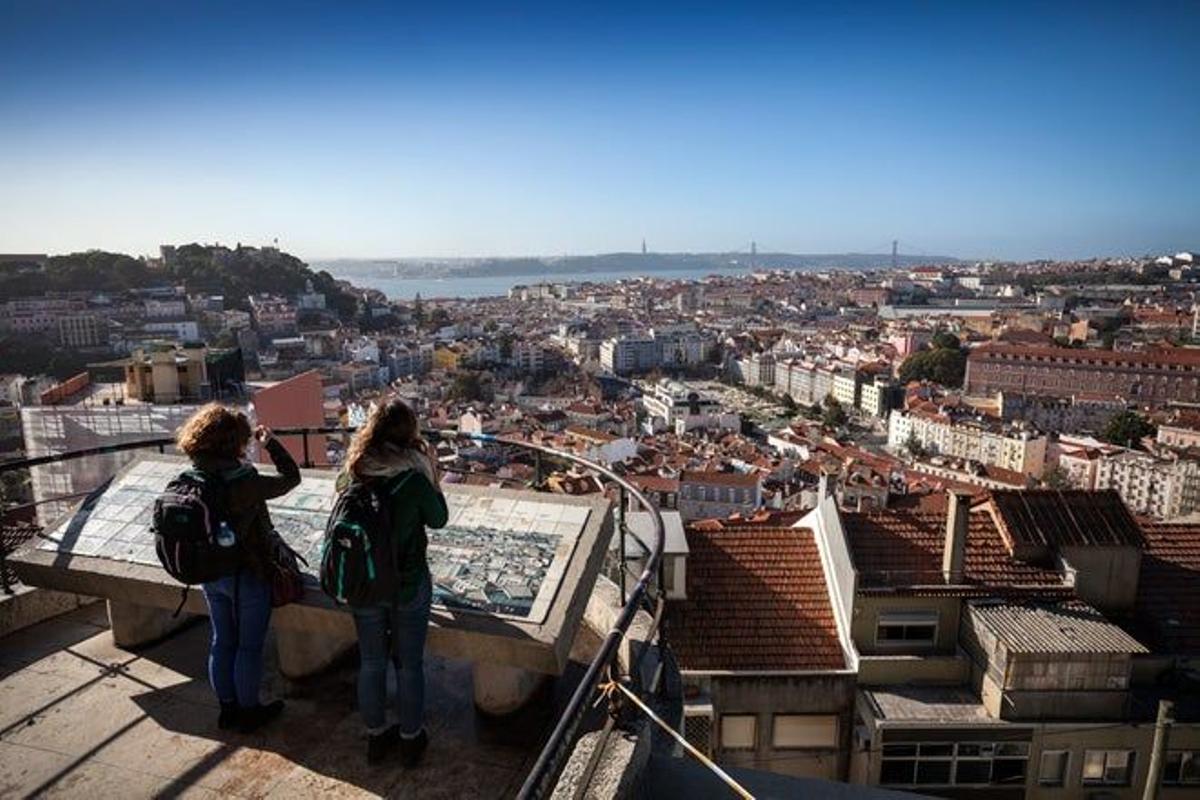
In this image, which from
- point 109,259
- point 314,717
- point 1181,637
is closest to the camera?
point 314,717

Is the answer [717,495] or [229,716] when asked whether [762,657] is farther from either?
[717,495]

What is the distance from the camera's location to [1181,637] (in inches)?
362

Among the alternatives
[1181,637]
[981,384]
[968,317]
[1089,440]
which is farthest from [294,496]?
[968,317]

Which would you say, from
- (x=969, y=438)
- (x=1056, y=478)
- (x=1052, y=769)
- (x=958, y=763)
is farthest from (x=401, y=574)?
(x=969, y=438)

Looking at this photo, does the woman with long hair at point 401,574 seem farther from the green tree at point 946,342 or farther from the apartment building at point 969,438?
the green tree at point 946,342

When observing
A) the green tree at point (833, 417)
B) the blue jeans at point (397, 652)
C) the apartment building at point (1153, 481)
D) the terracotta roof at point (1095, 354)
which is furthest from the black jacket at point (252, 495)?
the terracotta roof at point (1095, 354)

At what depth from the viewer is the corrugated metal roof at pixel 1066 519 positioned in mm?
9609

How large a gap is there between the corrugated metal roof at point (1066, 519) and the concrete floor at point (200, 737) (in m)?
8.78

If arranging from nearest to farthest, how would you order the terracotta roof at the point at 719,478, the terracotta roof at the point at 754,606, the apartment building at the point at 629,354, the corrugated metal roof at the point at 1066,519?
the terracotta roof at the point at 754,606 → the corrugated metal roof at the point at 1066,519 → the terracotta roof at the point at 719,478 → the apartment building at the point at 629,354

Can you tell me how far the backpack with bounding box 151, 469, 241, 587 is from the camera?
2480mm

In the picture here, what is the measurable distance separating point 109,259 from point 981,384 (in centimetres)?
8416

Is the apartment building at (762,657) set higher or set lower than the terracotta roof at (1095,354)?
higher

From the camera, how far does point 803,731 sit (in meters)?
8.73

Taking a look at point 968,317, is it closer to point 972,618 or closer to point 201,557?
point 972,618
